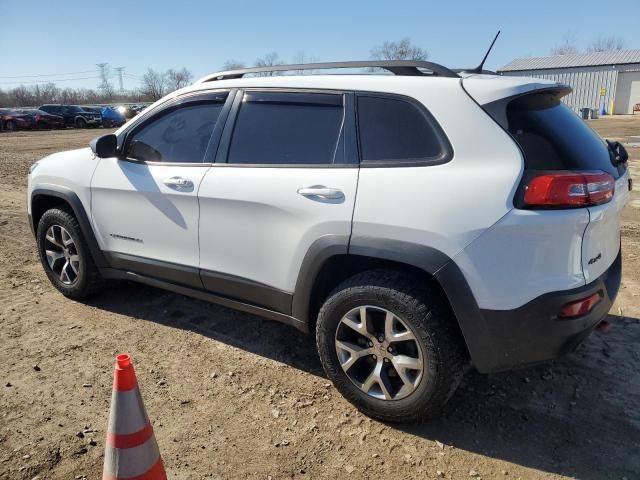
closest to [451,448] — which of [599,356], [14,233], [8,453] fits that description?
[599,356]

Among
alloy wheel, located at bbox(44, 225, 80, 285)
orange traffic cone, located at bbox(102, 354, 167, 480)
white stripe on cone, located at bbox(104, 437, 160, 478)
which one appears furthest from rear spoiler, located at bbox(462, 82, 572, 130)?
alloy wheel, located at bbox(44, 225, 80, 285)

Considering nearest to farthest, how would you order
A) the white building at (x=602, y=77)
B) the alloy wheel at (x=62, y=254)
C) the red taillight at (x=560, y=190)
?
1. the red taillight at (x=560, y=190)
2. the alloy wheel at (x=62, y=254)
3. the white building at (x=602, y=77)

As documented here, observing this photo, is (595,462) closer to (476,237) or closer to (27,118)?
(476,237)

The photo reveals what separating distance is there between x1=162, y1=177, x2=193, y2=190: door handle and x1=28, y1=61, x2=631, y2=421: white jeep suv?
0.03 feet

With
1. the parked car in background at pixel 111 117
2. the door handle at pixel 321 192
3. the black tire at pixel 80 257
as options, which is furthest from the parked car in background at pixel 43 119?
the door handle at pixel 321 192

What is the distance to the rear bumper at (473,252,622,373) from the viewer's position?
2344mm

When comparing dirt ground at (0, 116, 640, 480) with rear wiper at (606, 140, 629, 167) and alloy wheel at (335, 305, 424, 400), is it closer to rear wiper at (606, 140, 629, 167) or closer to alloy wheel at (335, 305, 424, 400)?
alloy wheel at (335, 305, 424, 400)

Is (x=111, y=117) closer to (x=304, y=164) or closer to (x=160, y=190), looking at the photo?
(x=160, y=190)

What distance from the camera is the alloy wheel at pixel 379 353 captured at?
2.64 m

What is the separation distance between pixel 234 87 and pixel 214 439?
2126 mm

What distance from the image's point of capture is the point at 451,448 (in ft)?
8.63

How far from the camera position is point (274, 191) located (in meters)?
2.95

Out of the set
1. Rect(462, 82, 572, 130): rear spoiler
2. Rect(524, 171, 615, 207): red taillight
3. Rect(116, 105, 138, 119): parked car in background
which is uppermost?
Rect(462, 82, 572, 130): rear spoiler

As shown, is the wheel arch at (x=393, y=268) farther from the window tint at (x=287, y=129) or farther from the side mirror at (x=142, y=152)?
the side mirror at (x=142, y=152)
